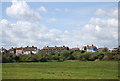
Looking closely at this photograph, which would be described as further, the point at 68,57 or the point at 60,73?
the point at 68,57

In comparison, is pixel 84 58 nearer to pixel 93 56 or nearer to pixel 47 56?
pixel 93 56

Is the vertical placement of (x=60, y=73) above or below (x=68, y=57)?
below

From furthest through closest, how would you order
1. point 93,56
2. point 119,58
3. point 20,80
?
point 93,56 < point 119,58 < point 20,80

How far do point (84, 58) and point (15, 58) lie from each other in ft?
122

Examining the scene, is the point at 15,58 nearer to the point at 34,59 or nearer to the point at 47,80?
the point at 34,59

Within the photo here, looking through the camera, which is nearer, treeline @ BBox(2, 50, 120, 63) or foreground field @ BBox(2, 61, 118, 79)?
foreground field @ BBox(2, 61, 118, 79)

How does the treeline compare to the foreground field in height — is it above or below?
above

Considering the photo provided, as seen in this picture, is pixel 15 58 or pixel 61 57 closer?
pixel 15 58

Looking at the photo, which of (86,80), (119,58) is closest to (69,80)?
(86,80)

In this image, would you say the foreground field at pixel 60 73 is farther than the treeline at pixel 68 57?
No

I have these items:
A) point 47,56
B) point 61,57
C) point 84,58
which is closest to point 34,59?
point 47,56

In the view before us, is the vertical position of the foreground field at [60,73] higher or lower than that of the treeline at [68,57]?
lower

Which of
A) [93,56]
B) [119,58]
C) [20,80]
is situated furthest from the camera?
[93,56]

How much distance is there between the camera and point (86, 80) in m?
30.9
